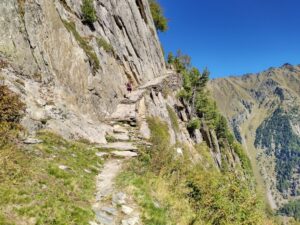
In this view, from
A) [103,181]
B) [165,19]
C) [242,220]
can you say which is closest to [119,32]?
[165,19]

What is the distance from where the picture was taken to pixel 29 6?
2305 centimetres

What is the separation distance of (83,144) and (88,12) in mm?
22338

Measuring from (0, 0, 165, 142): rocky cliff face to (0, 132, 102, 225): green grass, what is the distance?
4.13 metres

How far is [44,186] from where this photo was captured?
37.6 ft

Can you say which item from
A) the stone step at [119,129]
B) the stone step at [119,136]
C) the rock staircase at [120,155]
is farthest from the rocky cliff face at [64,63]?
the stone step at [119,129]

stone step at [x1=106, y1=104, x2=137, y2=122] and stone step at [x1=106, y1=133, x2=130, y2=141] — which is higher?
stone step at [x1=106, y1=104, x2=137, y2=122]

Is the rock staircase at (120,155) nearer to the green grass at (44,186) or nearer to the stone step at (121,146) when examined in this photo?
the stone step at (121,146)

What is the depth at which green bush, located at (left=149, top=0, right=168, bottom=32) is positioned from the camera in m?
72.4

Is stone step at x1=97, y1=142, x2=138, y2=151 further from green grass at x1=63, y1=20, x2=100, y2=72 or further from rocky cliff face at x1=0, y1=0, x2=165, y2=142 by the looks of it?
green grass at x1=63, y1=20, x2=100, y2=72

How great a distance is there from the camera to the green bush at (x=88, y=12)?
3712 cm

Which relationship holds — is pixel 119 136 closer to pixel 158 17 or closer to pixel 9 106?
pixel 9 106

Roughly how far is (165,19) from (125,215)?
69.0m

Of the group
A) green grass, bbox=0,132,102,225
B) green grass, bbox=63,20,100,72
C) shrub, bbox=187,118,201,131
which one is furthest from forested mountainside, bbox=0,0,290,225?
shrub, bbox=187,118,201,131

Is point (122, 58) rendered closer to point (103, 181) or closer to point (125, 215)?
point (103, 181)
